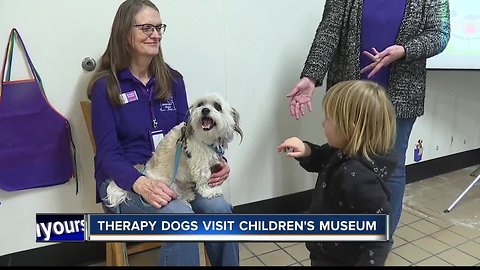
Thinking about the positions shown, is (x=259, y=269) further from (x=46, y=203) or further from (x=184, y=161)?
(x=46, y=203)

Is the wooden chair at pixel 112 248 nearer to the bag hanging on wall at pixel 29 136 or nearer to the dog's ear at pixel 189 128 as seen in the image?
the bag hanging on wall at pixel 29 136

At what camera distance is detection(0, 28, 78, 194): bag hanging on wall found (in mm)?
1704

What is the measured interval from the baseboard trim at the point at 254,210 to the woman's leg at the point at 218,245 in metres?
0.63

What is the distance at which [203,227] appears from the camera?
4.58ft

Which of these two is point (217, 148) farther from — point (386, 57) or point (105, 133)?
point (386, 57)

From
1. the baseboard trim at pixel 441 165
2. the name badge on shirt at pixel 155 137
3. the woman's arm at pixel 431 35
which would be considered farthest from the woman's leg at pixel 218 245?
the baseboard trim at pixel 441 165

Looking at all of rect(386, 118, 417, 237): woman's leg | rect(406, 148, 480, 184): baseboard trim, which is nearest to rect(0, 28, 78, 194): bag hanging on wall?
rect(386, 118, 417, 237): woman's leg

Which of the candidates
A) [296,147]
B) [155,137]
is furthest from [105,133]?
[296,147]

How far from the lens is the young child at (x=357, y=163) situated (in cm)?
120

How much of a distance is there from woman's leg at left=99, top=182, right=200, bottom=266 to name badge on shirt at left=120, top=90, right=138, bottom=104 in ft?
1.13

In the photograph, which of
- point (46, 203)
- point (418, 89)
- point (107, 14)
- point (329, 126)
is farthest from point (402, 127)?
point (46, 203)

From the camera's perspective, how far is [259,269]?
1921mm

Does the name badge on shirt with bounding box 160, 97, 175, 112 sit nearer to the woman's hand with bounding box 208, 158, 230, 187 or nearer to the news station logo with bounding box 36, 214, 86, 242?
the woman's hand with bounding box 208, 158, 230, 187

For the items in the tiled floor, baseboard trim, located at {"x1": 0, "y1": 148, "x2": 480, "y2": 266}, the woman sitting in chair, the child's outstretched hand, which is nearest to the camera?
the child's outstretched hand
